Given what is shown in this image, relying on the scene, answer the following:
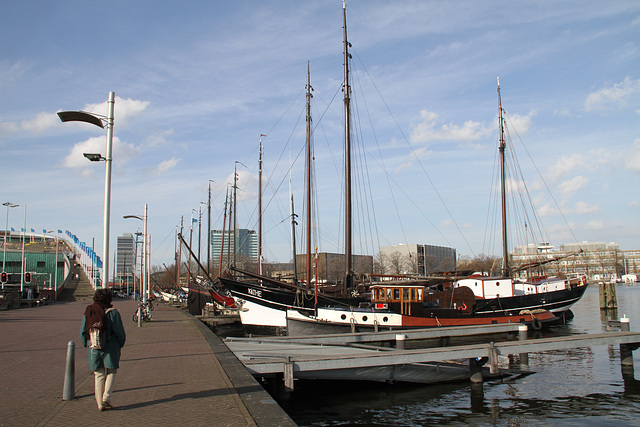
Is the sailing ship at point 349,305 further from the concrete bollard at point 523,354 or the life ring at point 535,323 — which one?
the concrete bollard at point 523,354

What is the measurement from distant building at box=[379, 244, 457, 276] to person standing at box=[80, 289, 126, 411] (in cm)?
11644

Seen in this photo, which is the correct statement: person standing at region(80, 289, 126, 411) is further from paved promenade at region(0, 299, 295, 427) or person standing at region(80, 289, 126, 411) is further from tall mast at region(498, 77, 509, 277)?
tall mast at region(498, 77, 509, 277)

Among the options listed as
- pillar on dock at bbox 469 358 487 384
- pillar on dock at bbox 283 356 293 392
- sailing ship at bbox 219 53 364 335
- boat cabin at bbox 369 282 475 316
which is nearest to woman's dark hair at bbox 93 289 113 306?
pillar on dock at bbox 283 356 293 392

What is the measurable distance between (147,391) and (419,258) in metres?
128

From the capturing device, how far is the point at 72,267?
9119 cm

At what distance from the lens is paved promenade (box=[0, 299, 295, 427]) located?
7.40 m

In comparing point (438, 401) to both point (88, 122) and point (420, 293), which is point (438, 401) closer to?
point (88, 122)

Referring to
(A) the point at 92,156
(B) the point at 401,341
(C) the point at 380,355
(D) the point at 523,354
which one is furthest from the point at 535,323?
(A) the point at 92,156

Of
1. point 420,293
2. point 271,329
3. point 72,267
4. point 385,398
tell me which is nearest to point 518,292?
point 420,293

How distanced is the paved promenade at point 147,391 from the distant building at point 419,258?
110980mm

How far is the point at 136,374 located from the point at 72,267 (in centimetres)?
8988

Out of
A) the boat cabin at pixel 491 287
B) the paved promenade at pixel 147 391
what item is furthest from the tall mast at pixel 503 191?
the paved promenade at pixel 147 391

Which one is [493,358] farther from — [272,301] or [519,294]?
[519,294]

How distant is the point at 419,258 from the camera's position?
439 feet
